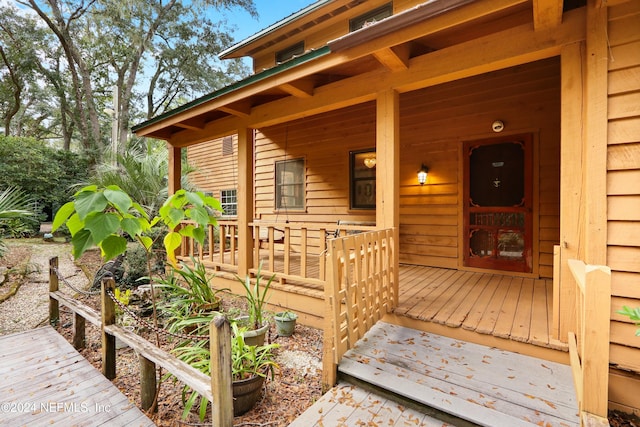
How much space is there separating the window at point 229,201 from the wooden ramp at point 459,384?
9359 millimetres

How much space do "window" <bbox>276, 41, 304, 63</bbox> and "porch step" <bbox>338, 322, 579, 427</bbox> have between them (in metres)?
6.34

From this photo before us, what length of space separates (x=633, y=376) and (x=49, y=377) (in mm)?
4487

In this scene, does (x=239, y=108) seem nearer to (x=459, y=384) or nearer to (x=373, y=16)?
(x=373, y=16)

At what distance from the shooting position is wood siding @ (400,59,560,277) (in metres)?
3.87

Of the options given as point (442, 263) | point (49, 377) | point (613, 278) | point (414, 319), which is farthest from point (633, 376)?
point (49, 377)

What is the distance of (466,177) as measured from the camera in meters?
4.49

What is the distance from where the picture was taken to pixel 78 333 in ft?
10.5

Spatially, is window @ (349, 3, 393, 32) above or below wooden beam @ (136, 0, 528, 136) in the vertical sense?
above

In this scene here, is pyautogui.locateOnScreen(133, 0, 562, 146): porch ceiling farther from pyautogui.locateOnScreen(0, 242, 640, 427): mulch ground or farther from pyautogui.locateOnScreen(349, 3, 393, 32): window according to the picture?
pyautogui.locateOnScreen(349, 3, 393, 32): window

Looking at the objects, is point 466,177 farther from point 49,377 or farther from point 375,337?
point 49,377

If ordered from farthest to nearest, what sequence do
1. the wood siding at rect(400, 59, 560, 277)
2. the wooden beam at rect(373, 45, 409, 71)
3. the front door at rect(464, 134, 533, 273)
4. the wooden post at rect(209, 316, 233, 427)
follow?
the front door at rect(464, 134, 533, 273)
the wood siding at rect(400, 59, 560, 277)
the wooden beam at rect(373, 45, 409, 71)
the wooden post at rect(209, 316, 233, 427)

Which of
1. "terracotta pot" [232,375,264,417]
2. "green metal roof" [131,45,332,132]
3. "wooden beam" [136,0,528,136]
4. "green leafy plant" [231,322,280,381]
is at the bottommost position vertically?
"terracotta pot" [232,375,264,417]

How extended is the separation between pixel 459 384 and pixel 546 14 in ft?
8.85

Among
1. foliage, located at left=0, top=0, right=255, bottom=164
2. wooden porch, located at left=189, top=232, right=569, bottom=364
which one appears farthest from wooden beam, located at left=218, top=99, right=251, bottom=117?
foliage, located at left=0, top=0, right=255, bottom=164
